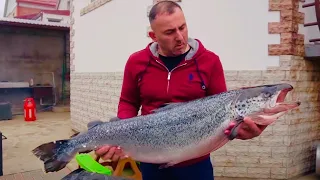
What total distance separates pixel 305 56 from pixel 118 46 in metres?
4.48

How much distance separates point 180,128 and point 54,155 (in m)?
0.93

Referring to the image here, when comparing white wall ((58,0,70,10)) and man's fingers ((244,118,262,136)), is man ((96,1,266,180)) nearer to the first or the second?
man's fingers ((244,118,262,136))

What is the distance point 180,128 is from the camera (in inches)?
93.6

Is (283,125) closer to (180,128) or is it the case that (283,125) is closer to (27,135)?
(180,128)

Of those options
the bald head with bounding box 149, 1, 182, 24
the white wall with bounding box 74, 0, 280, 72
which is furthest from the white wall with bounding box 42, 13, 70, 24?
the bald head with bounding box 149, 1, 182, 24

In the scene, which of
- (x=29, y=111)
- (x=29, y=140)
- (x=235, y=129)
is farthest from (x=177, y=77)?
(x=29, y=111)

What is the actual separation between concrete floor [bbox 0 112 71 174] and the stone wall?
418 centimetres

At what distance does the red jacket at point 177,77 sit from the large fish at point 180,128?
10cm

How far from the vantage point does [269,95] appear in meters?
2.19

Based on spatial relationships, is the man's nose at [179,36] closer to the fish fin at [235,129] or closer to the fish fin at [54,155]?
the fish fin at [235,129]

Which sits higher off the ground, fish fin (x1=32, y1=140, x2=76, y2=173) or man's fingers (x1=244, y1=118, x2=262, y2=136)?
man's fingers (x1=244, y1=118, x2=262, y2=136)

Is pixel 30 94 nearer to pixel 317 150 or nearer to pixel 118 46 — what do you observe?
pixel 118 46

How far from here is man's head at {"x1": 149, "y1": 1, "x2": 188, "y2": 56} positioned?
2.35 m

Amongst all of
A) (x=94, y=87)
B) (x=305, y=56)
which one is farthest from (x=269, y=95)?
(x=94, y=87)
